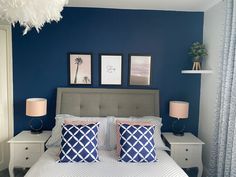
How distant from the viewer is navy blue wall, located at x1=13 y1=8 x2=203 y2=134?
3.37 metres

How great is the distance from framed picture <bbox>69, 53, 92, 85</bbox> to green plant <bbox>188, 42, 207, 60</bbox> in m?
1.54

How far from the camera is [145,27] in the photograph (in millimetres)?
3414

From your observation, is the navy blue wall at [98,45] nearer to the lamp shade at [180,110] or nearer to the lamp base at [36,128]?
the lamp base at [36,128]

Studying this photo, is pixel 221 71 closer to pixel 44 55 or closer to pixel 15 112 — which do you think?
pixel 44 55

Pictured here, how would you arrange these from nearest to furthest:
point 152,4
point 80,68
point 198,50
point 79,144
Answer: point 79,144 → point 152,4 → point 198,50 → point 80,68

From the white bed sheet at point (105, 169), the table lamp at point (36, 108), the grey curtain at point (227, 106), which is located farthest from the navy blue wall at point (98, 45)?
the white bed sheet at point (105, 169)

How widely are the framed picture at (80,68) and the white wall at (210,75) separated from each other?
5.72 feet

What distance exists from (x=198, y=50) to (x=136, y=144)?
5.56 ft

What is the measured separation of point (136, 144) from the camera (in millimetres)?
2512

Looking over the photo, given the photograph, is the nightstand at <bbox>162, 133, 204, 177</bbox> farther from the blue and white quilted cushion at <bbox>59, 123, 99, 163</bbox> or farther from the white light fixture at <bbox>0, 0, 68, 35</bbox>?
the white light fixture at <bbox>0, 0, 68, 35</bbox>

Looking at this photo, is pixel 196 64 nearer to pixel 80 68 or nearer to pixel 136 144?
pixel 136 144

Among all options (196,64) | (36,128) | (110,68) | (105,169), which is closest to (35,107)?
(36,128)

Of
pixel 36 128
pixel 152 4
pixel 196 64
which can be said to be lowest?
pixel 36 128

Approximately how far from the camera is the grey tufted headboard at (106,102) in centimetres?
330
